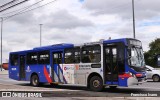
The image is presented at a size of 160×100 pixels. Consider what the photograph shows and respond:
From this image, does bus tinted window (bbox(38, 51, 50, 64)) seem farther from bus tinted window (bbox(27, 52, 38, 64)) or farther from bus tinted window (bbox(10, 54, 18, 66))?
bus tinted window (bbox(10, 54, 18, 66))

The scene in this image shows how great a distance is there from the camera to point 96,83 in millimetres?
19609

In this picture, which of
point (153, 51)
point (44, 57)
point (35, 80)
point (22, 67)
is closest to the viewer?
point (44, 57)

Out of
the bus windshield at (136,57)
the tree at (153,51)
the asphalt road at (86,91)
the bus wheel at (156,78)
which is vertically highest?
the tree at (153,51)

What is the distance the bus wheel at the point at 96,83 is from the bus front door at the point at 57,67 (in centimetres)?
311

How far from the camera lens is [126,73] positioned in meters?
18.0

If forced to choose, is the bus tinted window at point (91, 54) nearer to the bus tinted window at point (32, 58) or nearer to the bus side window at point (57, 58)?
the bus side window at point (57, 58)

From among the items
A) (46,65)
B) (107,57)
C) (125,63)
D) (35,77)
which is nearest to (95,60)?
(107,57)

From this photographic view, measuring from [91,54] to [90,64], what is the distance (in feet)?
1.95

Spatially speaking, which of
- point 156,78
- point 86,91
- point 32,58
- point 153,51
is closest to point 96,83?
point 86,91

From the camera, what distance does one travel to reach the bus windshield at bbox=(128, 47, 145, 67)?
1827 centimetres

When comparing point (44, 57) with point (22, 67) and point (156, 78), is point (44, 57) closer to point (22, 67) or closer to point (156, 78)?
point (22, 67)

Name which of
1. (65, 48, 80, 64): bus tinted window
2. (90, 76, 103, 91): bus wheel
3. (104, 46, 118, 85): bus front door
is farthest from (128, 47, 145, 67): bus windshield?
(65, 48, 80, 64): bus tinted window

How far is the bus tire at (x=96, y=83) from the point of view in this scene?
19319 millimetres

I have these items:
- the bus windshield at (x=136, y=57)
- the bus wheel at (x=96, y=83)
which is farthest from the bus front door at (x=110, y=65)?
the bus windshield at (x=136, y=57)
